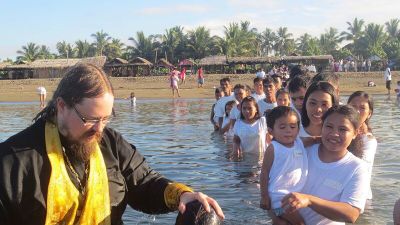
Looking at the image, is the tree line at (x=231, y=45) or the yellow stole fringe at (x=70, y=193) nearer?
the yellow stole fringe at (x=70, y=193)

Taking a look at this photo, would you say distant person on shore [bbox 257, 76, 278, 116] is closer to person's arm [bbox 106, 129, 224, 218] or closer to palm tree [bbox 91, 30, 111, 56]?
person's arm [bbox 106, 129, 224, 218]

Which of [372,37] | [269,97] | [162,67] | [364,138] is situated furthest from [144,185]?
[372,37]

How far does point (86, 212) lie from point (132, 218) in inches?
135

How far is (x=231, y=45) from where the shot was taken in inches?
2477

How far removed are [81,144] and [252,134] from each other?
620 centimetres

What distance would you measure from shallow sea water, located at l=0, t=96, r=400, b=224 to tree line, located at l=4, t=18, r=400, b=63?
47154 millimetres

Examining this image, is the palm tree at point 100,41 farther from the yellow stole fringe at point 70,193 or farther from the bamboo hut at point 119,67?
the yellow stole fringe at point 70,193

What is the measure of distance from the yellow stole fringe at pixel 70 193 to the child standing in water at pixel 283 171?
1564 mm

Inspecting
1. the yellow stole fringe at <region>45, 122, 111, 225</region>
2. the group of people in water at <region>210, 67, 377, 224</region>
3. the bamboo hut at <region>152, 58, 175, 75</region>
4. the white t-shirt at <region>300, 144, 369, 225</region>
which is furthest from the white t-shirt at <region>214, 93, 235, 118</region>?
the bamboo hut at <region>152, 58, 175, 75</region>

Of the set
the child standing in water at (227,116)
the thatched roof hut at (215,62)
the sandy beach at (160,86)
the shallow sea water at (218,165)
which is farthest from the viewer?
the thatched roof hut at (215,62)

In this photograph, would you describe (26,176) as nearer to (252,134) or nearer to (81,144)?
(81,144)

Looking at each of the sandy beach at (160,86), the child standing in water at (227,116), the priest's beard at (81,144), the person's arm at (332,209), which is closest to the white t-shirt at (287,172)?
the person's arm at (332,209)

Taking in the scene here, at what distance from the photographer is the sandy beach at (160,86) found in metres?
34.8

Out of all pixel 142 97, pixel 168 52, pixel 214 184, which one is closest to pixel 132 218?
pixel 214 184
